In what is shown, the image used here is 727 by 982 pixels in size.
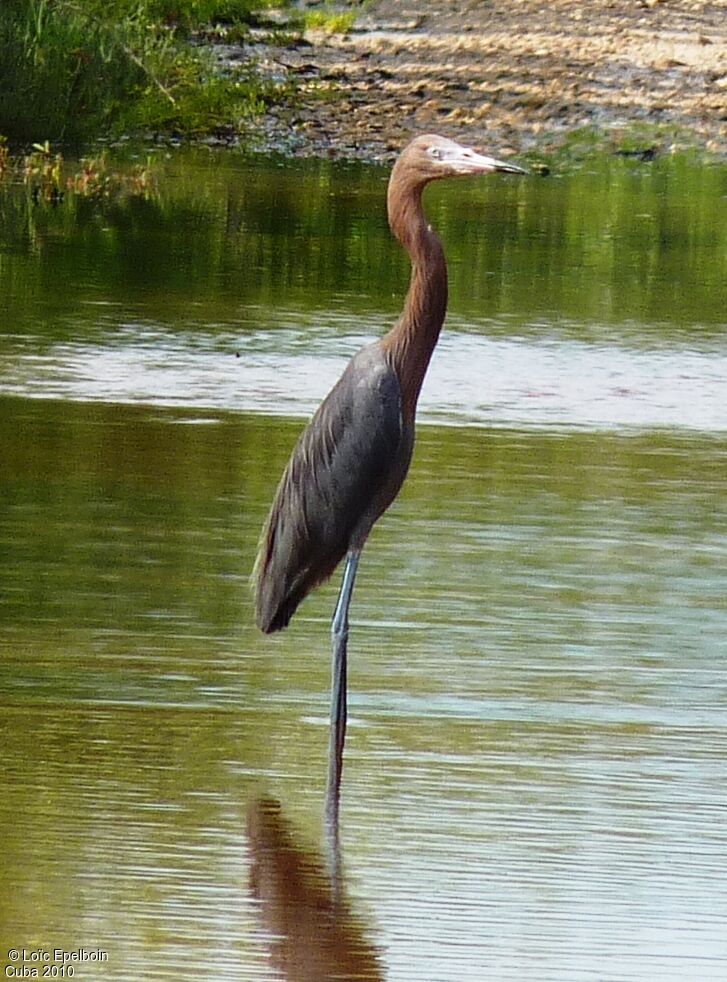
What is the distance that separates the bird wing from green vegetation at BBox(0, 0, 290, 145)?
13.6 m

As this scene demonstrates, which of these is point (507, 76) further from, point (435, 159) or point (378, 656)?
point (435, 159)

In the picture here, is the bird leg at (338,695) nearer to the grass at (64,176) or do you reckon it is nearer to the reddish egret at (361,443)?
the reddish egret at (361,443)

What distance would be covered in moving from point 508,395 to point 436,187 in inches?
399

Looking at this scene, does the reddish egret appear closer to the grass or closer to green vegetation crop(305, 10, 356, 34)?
the grass

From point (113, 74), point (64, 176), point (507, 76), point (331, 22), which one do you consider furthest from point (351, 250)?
point (331, 22)

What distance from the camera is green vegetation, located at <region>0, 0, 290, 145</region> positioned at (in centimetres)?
2031

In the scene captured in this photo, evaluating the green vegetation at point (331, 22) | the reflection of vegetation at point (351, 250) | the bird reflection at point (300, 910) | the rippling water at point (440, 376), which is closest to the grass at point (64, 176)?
the reflection of vegetation at point (351, 250)

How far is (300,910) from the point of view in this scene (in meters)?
5.18

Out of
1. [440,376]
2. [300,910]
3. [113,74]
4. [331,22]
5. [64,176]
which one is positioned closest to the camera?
[300,910]

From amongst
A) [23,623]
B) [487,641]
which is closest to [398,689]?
[487,641]

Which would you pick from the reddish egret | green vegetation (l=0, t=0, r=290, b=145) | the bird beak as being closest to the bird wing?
the reddish egret

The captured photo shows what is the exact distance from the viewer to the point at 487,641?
7.18 meters

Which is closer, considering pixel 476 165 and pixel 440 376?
pixel 476 165

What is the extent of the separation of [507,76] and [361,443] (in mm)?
20305
